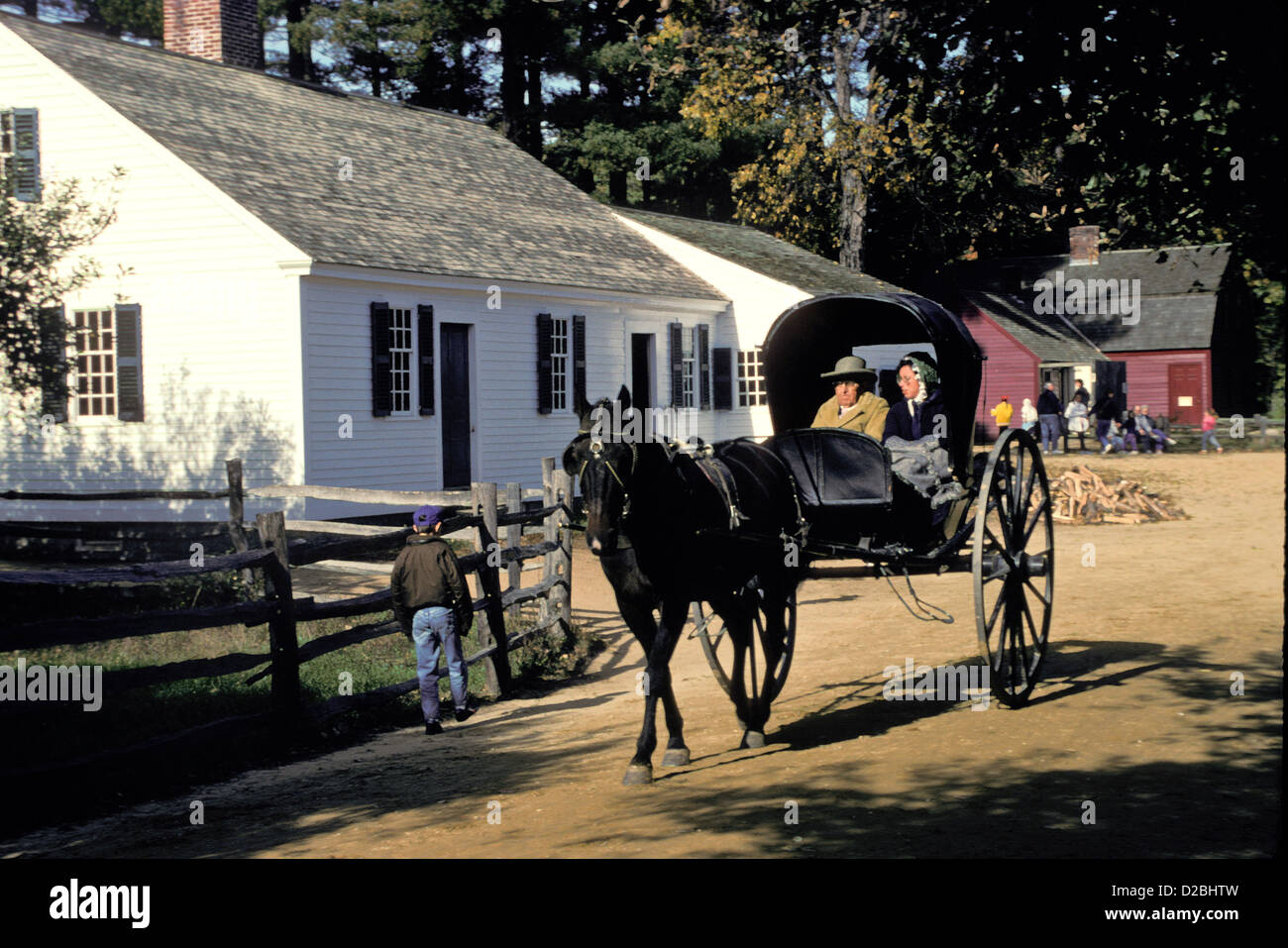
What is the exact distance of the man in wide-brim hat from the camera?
33.2 feet

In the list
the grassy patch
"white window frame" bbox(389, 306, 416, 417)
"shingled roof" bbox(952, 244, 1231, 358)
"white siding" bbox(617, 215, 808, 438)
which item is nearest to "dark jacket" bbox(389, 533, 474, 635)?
the grassy patch

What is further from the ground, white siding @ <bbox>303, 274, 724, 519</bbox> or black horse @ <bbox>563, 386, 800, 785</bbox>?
white siding @ <bbox>303, 274, 724, 519</bbox>

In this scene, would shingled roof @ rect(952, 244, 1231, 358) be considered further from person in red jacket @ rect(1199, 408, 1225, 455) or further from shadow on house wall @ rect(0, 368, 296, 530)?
shadow on house wall @ rect(0, 368, 296, 530)

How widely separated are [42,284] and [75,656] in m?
5.99

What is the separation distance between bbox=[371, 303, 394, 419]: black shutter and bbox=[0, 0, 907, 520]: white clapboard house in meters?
0.03

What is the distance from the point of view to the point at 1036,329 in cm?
5397

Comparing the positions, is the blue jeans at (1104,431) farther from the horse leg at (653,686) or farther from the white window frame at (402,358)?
the horse leg at (653,686)

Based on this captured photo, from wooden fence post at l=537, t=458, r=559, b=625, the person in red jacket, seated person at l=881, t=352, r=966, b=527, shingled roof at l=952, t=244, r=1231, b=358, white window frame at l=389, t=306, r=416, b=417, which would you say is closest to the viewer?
seated person at l=881, t=352, r=966, b=527

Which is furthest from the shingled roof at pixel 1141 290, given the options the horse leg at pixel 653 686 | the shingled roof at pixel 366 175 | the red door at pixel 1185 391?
the horse leg at pixel 653 686

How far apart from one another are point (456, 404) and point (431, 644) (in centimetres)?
1283

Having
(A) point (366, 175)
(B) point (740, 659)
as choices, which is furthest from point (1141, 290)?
(B) point (740, 659)

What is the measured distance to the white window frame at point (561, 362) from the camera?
25.1 meters

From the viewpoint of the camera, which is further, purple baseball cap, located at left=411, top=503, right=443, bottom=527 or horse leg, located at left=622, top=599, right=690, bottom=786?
purple baseball cap, located at left=411, top=503, right=443, bottom=527

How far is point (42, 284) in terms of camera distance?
16938mm
